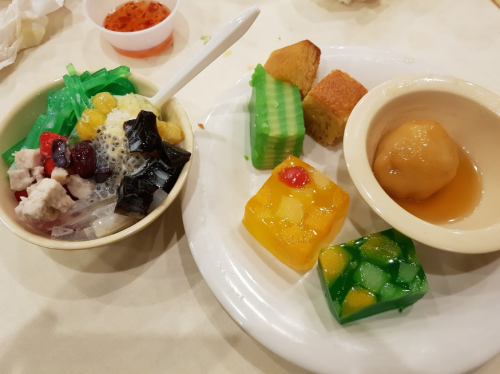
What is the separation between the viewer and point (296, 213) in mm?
1183

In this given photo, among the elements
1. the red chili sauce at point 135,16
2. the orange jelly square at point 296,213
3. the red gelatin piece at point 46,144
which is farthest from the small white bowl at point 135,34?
the orange jelly square at point 296,213

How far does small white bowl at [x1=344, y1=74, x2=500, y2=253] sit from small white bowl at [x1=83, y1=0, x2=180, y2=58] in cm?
111

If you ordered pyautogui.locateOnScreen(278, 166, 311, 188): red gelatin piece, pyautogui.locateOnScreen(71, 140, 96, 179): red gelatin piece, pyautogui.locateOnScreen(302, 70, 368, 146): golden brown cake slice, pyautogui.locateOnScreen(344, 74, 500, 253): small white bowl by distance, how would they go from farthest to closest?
pyautogui.locateOnScreen(302, 70, 368, 146): golden brown cake slice → pyautogui.locateOnScreen(278, 166, 311, 188): red gelatin piece → pyautogui.locateOnScreen(71, 140, 96, 179): red gelatin piece → pyautogui.locateOnScreen(344, 74, 500, 253): small white bowl

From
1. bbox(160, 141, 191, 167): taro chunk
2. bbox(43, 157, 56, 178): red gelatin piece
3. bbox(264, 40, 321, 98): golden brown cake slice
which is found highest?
bbox(264, 40, 321, 98): golden brown cake slice

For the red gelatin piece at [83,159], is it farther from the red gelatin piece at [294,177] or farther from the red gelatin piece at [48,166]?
the red gelatin piece at [294,177]

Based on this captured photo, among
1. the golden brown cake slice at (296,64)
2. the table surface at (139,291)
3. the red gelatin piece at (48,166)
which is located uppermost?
the golden brown cake slice at (296,64)

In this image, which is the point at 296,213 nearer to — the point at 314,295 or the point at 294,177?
the point at 294,177

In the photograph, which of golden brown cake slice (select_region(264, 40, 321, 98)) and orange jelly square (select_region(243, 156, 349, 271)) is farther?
golden brown cake slice (select_region(264, 40, 321, 98))

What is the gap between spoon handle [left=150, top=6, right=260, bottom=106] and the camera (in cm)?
115

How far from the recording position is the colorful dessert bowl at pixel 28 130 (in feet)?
3.49

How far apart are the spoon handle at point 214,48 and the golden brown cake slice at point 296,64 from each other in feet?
0.77

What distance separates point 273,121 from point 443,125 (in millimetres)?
641

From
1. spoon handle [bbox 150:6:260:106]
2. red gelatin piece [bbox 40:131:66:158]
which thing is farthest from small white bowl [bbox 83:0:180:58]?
red gelatin piece [bbox 40:131:66:158]

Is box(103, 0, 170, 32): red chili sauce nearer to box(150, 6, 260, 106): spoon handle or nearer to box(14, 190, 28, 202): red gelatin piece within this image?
box(150, 6, 260, 106): spoon handle
